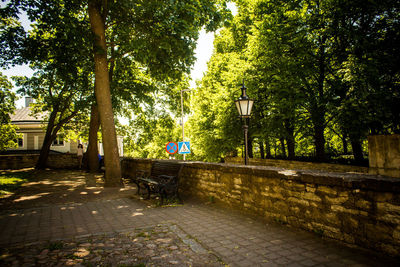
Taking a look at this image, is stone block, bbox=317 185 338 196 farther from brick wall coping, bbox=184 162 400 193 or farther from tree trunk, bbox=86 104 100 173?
tree trunk, bbox=86 104 100 173

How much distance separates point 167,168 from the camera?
7.58m

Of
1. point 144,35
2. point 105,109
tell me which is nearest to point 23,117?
point 105,109

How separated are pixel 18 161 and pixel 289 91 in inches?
881

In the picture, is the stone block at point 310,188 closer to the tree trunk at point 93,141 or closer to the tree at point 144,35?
the tree at point 144,35

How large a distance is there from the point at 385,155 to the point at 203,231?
3667mm

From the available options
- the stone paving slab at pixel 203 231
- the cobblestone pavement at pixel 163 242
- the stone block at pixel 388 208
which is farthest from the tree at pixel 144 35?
the stone block at pixel 388 208

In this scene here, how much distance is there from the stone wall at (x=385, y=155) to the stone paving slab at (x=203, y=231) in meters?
1.95

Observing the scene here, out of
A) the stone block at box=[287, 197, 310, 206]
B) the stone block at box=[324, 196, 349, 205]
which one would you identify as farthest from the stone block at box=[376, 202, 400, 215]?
the stone block at box=[287, 197, 310, 206]

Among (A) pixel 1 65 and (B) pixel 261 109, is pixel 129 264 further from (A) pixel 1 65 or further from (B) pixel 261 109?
(B) pixel 261 109

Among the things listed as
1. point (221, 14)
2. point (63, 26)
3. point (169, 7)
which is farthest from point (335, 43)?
point (63, 26)

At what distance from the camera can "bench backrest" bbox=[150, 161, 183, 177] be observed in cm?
711

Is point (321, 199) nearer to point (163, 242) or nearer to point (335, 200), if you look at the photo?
point (335, 200)

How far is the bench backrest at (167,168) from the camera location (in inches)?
280

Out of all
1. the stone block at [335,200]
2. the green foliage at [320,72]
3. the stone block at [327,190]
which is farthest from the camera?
the green foliage at [320,72]
